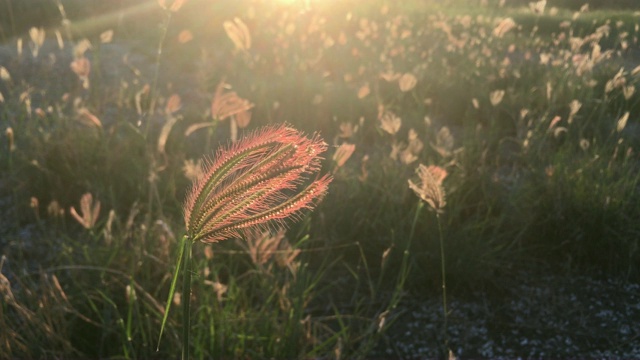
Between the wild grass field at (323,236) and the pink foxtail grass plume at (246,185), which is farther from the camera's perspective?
the wild grass field at (323,236)

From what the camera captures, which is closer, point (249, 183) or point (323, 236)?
point (249, 183)

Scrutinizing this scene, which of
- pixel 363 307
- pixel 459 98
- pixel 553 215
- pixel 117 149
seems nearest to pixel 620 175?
pixel 553 215

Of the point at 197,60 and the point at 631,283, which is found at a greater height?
the point at 197,60

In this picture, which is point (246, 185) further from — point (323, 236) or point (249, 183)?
point (323, 236)

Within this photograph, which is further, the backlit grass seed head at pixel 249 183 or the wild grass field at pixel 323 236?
the wild grass field at pixel 323 236

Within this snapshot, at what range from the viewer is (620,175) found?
282 cm

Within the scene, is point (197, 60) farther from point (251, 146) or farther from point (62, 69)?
point (251, 146)

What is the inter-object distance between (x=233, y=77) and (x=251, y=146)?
171 inches

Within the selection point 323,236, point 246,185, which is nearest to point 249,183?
point 246,185

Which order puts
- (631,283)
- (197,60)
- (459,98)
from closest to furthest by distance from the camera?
(631,283), (459,98), (197,60)

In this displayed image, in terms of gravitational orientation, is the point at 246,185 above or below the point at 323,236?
below

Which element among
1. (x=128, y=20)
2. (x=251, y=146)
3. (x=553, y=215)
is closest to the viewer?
(x=251, y=146)

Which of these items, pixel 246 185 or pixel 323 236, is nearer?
pixel 246 185

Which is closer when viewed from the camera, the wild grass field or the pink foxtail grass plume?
the pink foxtail grass plume
